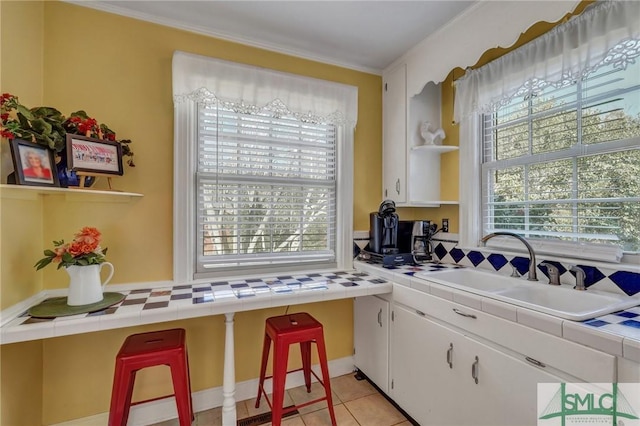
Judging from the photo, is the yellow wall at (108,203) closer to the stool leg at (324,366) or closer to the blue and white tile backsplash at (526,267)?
the stool leg at (324,366)

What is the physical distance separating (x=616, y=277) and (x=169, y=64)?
2773mm

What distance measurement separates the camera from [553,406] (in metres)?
1.09

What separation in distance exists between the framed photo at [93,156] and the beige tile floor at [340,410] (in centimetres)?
159

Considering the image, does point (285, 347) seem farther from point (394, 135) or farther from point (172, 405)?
point (394, 135)

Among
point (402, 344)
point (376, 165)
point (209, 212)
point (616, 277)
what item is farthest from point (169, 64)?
point (616, 277)

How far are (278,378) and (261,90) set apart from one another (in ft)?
5.99

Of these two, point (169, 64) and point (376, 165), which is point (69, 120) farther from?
point (376, 165)

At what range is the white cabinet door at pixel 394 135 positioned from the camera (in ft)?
7.63

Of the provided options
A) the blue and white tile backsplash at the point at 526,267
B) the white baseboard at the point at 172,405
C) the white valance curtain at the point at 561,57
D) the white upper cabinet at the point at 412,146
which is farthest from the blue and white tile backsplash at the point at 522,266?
the white baseboard at the point at 172,405

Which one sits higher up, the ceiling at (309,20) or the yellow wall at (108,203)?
the ceiling at (309,20)

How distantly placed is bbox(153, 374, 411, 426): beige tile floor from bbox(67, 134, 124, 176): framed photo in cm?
159

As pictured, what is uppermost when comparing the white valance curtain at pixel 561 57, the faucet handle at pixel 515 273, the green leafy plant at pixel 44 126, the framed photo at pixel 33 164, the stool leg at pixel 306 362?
the white valance curtain at pixel 561 57

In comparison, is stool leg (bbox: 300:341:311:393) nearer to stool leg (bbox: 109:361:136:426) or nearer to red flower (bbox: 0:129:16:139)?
stool leg (bbox: 109:361:136:426)

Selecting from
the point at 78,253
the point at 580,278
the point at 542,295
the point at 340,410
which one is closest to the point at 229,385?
the point at 340,410
